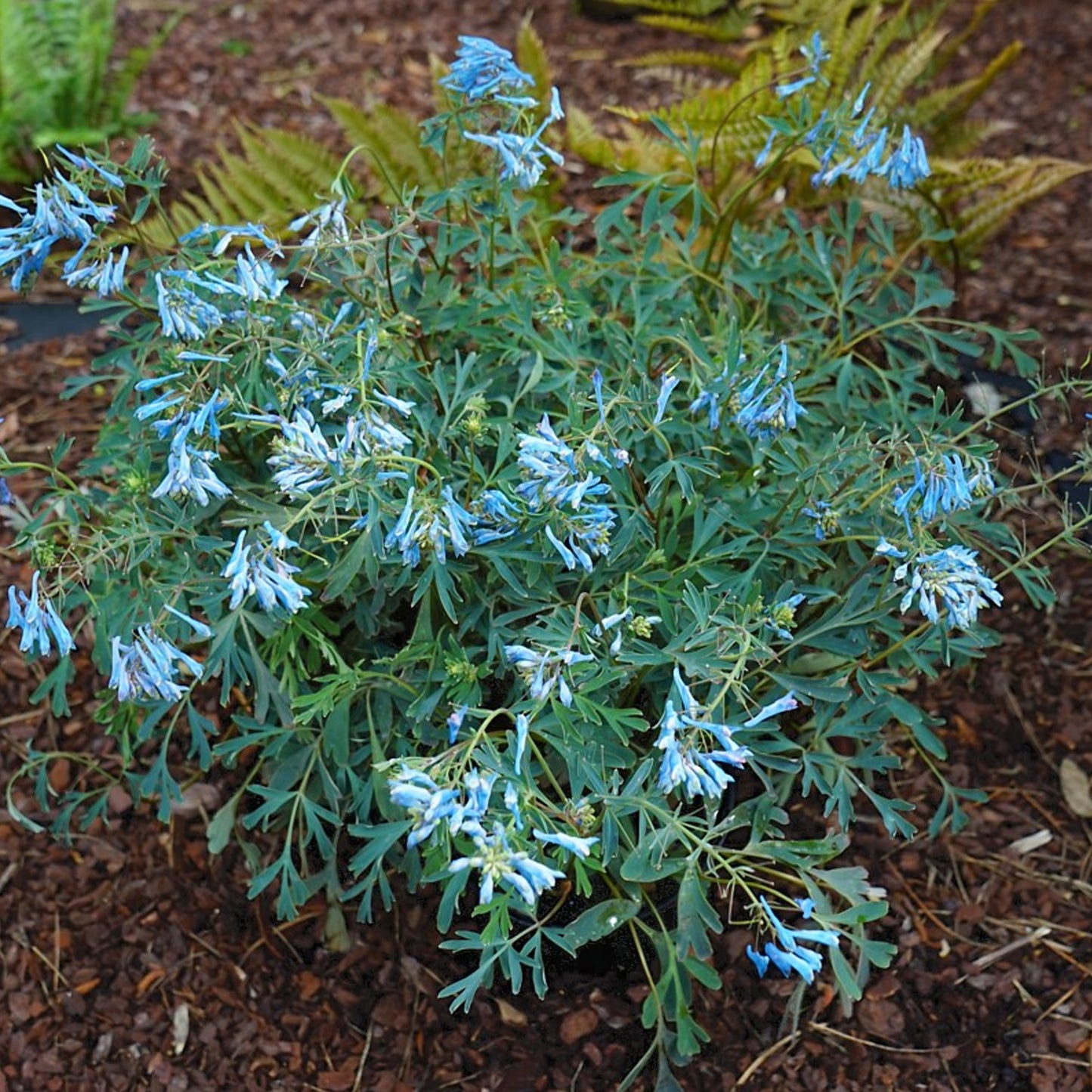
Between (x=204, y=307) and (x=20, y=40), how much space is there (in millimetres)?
3021

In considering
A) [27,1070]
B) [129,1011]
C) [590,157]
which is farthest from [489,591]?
[590,157]

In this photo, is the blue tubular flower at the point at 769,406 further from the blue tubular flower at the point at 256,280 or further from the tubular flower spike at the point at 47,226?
the tubular flower spike at the point at 47,226

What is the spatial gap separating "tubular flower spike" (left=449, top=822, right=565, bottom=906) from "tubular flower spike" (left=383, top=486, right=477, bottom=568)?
39 cm

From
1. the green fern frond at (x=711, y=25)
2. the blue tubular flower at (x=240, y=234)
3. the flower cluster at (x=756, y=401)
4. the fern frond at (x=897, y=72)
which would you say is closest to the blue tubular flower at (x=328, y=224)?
the blue tubular flower at (x=240, y=234)

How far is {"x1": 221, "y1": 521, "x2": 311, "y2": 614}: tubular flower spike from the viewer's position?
5.46 ft

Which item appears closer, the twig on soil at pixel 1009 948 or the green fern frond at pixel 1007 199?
the twig on soil at pixel 1009 948

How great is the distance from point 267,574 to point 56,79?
3.38 meters

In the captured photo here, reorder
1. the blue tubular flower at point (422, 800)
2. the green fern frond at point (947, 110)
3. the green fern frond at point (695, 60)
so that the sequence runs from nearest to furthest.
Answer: the blue tubular flower at point (422, 800), the green fern frond at point (947, 110), the green fern frond at point (695, 60)

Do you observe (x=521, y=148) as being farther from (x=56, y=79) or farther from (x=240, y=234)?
(x=56, y=79)

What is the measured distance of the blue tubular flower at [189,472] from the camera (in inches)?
69.2

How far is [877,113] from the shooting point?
3455 mm

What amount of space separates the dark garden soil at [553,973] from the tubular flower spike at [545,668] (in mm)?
814

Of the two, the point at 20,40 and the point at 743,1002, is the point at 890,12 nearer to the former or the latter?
the point at 20,40

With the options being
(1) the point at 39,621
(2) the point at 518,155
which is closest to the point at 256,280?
(2) the point at 518,155
